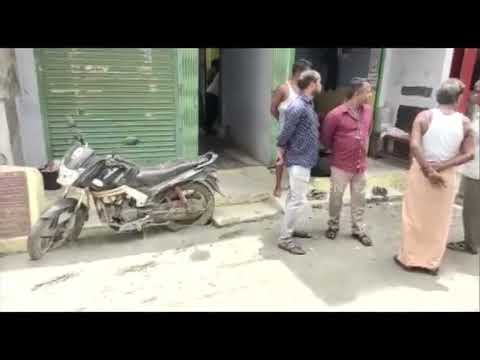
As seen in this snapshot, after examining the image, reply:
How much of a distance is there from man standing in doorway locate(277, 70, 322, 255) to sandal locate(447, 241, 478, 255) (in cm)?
156

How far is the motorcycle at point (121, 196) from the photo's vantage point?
3.79 m

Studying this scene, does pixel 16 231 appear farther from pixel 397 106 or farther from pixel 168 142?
pixel 397 106

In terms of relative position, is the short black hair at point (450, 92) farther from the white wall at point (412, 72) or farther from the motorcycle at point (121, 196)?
the white wall at point (412, 72)

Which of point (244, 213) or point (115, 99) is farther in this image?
point (115, 99)

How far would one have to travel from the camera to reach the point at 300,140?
3725 millimetres

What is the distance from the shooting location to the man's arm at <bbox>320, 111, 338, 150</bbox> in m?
3.85

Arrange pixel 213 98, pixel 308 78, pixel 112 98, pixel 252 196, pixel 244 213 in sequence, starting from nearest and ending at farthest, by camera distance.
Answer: pixel 308 78, pixel 244 213, pixel 252 196, pixel 112 98, pixel 213 98

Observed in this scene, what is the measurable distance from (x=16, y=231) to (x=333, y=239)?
3158 millimetres

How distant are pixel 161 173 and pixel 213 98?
494 centimetres


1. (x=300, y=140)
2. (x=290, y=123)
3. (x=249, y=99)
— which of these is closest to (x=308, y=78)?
(x=290, y=123)

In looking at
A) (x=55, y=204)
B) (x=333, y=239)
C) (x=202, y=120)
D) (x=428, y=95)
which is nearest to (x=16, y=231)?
(x=55, y=204)

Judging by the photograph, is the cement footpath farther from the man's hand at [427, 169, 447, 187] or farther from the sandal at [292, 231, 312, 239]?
the man's hand at [427, 169, 447, 187]

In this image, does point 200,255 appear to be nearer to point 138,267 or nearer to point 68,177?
point 138,267

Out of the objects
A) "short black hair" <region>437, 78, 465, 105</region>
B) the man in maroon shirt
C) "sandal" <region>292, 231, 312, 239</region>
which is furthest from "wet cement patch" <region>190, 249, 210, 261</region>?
"short black hair" <region>437, 78, 465, 105</region>
